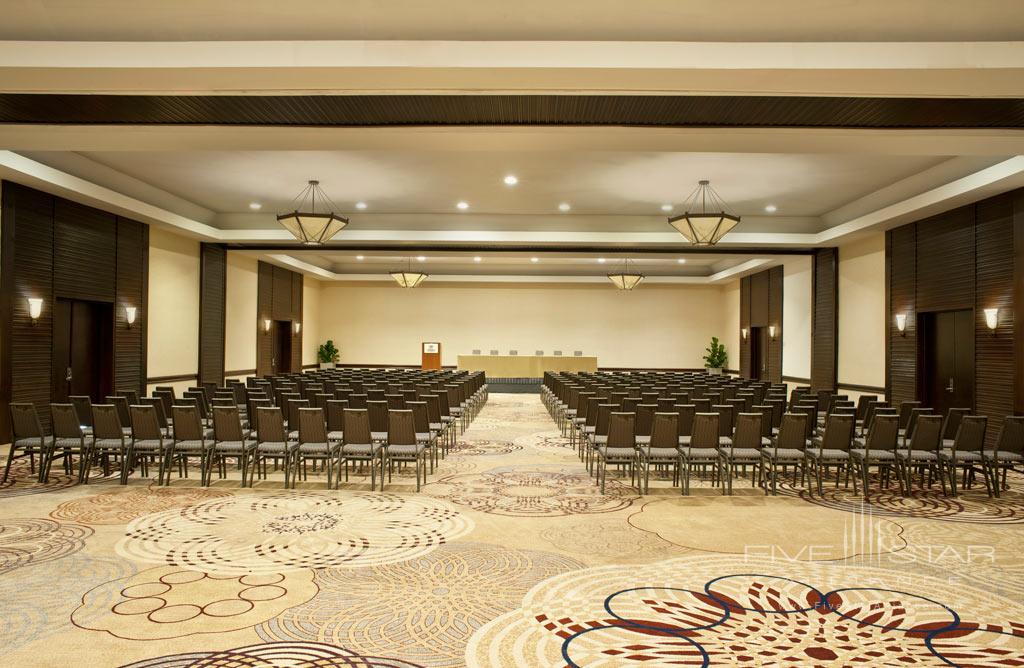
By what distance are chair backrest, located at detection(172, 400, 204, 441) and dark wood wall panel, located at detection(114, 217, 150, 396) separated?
6.77 meters

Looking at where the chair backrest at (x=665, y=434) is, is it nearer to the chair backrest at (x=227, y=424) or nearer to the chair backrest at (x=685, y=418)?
the chair backrest at (x=685, y=418)

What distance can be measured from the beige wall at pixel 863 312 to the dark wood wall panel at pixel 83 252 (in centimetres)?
1619

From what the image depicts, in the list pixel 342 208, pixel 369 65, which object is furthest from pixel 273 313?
pixel 369 65

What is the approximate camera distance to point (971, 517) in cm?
655

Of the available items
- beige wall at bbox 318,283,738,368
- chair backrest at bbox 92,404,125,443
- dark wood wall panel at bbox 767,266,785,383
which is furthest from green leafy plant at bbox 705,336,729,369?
chair backrest at bbox 92,404,125,443

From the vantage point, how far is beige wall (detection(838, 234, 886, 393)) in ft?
47.1

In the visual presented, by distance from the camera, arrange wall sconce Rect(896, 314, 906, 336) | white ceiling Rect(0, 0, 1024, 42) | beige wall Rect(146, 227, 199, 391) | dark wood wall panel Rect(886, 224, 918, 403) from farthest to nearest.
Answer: beige wall Rect(146, 227, 199, 391) → wall sconce Rect(896, 314, 906, 336) → dark wood wall panel Rect(886, 224, 918, 403) → white ceiling Rect(0, 0, 1024, 42)

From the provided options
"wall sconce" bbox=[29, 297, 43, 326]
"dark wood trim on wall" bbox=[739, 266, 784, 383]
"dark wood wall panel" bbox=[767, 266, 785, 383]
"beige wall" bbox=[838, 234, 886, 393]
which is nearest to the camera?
"wall sconce" bbox=[29, 297, 43, 326]

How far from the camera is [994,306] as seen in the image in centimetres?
1075

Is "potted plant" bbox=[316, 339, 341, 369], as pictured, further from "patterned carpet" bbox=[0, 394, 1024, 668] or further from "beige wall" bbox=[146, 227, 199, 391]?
"patterned carpet" bbox=[0, 394, 1024, 668]

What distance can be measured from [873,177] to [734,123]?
239 inches

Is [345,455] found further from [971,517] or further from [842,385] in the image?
[842,385]

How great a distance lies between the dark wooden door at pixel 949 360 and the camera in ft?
38.5

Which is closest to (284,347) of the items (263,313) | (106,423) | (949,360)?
(263,313)
